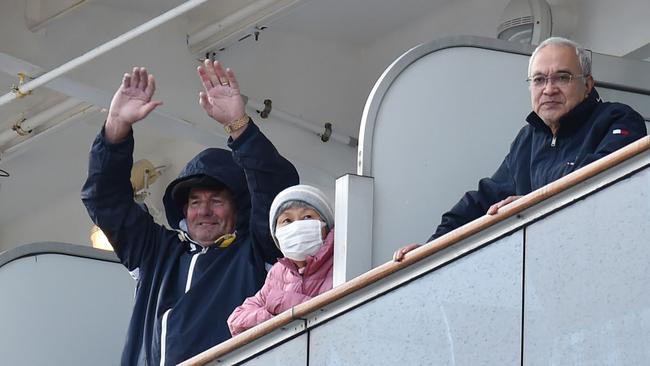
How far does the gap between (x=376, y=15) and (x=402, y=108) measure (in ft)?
10.4

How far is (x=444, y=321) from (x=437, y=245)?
0.17m

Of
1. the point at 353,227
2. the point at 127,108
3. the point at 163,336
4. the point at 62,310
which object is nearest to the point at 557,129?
the point at 353,227

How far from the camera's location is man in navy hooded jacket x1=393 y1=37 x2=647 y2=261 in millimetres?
3898

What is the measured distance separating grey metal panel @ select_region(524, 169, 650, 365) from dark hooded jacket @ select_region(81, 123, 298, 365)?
4.37ft

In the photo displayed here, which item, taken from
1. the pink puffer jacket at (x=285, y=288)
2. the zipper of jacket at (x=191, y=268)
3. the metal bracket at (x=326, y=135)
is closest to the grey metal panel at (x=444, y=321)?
the pink puffer jacket at (x=285, y=288)

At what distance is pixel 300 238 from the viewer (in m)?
4.24

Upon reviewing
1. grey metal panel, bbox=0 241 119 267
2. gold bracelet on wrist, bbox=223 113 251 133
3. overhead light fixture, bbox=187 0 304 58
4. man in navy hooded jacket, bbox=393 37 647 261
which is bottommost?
man in navy hooded jacket, bbox=393 37 647 261

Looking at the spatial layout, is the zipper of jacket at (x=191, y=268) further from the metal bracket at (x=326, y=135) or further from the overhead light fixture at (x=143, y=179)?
the overhead light fixture at (x=143, y=179)

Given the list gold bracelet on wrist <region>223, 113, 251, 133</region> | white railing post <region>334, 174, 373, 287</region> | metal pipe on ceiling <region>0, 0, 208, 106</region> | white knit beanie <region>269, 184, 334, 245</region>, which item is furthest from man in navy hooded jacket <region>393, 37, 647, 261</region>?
metal pipe on ceiling <region>0, 0, 208, 106</region>

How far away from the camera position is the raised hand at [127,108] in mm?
4922

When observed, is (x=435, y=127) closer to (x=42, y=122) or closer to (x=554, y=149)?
(x=554, y=149)

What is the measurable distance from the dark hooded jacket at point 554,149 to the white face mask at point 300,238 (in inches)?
14.6

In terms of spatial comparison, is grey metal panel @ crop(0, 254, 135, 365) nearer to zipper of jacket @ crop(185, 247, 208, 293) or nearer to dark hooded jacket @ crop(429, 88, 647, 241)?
zipper of jacket @ crop(185, 247, 208, 293)

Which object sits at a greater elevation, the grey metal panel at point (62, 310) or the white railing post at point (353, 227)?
the grey metal panel at point (62, 310)
